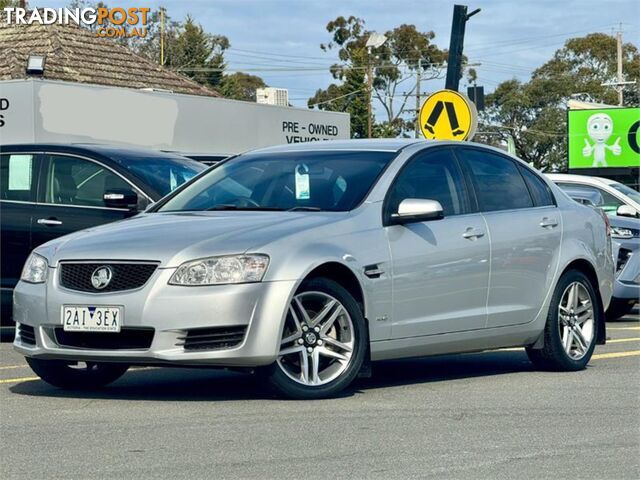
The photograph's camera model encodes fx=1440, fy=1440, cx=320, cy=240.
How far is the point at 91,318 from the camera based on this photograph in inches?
310

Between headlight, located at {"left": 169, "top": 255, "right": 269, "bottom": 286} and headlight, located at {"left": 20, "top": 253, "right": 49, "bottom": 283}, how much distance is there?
37.1 inches

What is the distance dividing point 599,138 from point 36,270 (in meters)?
59.6

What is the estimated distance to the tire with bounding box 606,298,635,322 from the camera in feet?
52.0

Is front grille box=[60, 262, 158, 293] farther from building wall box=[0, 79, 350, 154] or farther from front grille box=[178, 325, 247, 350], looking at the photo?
building wall box=[0, 79, 350, 154]

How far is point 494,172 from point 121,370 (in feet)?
9.46

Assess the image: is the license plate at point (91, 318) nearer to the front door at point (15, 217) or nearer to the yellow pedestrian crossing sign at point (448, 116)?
the front door at point (15, 217)

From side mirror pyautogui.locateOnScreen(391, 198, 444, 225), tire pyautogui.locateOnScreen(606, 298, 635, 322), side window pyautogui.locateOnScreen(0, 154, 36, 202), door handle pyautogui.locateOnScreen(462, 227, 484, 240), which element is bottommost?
tire pyautogui.locateOnScreen(606, 298, 635, 322)

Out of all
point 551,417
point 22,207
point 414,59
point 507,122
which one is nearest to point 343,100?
point 414,59

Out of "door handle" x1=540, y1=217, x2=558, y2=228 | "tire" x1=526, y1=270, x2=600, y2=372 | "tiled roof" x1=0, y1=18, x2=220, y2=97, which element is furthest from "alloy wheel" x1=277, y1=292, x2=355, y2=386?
"tiled roof" x1=0, y1=18, x2=220, y2=97

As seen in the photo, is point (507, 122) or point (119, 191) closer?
point (119, 191)

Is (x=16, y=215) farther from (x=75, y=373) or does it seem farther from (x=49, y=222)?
(x=75, y=373)

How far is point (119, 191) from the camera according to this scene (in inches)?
450

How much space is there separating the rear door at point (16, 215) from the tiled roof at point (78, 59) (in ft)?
63.3

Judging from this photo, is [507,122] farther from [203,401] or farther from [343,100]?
[203,401]
